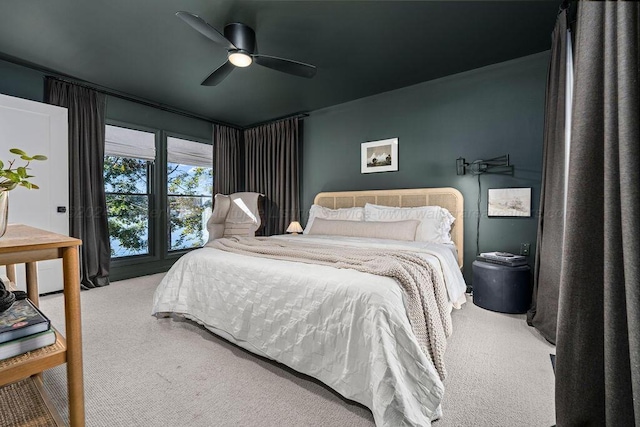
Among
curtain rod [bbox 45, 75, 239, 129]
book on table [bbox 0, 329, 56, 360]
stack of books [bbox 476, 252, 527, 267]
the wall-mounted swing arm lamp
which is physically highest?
curtain rod [bbox 45, 75, 239, 129]

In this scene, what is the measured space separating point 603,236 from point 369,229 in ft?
8.08

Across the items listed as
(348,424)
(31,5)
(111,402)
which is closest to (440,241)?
(348,424)

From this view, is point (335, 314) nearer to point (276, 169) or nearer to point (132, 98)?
point (276, 169)

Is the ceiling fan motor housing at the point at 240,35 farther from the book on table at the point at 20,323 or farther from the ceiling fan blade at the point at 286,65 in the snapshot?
the book on table at the point at 20,323

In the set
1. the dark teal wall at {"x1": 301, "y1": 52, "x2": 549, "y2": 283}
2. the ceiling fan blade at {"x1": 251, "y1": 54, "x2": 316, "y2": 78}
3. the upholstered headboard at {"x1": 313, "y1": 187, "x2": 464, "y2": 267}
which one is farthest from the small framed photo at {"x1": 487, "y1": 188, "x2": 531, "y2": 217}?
the ceiling fan blade at {"x1": 251, "y1": 54, "x2": 316, "y2": 78}

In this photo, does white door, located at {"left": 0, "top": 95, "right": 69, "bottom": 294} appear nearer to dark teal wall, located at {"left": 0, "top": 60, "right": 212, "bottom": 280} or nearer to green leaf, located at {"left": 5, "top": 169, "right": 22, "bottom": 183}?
dark teal wall, located at {"left": 0, "top": 60, "right": 212, "bottom": 280}

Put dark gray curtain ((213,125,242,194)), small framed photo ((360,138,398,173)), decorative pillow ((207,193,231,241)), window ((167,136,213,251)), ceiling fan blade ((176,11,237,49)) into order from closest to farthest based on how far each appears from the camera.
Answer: ceiling fan blade ((176,11,237,49)) → small framed photo ((360,138,398,173)) → decorative pillow ((207,193,231,241)) → window ((167,136,213,251)) → dark gray curtain ((213,125,242,194))

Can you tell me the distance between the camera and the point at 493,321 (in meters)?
2.57

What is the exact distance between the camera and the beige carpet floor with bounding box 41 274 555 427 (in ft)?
4.69

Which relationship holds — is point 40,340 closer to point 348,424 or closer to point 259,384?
point 259,384

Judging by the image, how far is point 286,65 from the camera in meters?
2.62

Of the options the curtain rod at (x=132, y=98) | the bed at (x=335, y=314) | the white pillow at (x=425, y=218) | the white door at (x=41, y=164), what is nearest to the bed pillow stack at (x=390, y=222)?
the white pillow at (x=425, y=218)

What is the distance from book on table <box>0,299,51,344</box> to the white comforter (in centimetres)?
107

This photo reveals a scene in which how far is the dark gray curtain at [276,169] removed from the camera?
4.89m
